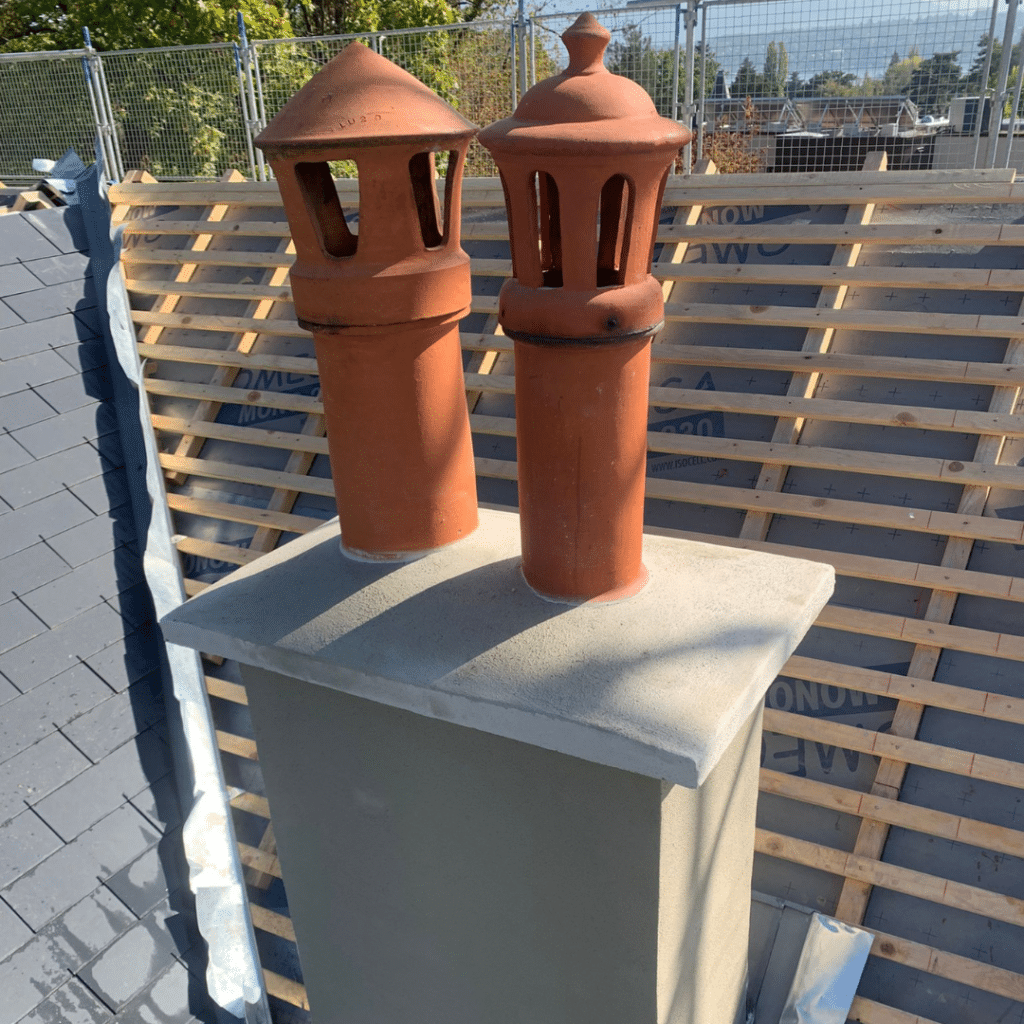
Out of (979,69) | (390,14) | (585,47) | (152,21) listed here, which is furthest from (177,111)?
(585,47)

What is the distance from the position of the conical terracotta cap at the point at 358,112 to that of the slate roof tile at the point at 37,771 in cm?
254

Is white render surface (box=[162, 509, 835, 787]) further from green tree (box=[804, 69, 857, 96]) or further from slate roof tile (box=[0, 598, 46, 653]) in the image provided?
green tree (box=[804, 69, 857, 96])

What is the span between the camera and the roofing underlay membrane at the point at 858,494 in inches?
111

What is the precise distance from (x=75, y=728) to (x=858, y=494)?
298cm

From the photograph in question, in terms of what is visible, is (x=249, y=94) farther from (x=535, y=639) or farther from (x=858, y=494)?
(x=535, y=639)

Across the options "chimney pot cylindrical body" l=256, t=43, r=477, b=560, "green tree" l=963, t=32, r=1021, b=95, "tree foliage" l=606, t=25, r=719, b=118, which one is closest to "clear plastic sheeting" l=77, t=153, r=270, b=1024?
"chimney pot cylindrical body" l=256, t=43, r=477, b=560

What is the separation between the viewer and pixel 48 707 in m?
3.25

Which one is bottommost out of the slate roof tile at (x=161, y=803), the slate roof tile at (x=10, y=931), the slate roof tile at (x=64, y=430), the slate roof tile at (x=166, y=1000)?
the slate roof tile at (x=166, y=1000)

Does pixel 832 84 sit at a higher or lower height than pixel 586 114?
lower

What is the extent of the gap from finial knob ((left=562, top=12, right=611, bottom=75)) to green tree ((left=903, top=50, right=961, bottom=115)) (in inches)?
308

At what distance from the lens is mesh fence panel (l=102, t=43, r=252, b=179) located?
37.1ft

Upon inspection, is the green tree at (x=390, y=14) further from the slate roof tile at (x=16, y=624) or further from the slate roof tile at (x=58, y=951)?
the slate roof tile at (x=58, y=951)

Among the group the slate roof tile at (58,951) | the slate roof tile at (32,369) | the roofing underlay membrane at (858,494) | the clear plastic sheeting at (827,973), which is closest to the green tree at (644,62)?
the roofing underlay membrane at (858,494)

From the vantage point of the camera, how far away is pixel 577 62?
138 cm
